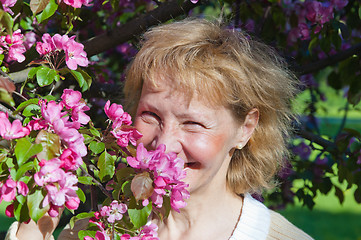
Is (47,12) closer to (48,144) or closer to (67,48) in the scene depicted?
(67,48)

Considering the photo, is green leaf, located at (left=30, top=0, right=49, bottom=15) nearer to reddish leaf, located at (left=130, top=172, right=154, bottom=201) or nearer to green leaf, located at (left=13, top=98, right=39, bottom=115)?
green leaf, located at (left=13, top=98, right=39, bottom=115)

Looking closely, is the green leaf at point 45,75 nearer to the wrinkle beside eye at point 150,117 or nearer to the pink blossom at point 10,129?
the pink blossom at point 10,129

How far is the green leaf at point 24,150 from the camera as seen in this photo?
3.91ft

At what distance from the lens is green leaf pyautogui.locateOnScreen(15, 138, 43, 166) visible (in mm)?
1192

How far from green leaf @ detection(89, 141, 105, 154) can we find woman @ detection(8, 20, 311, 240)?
0.34 m

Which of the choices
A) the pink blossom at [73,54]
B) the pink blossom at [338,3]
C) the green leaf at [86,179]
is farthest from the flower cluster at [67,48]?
the pink blossom at [338,3]

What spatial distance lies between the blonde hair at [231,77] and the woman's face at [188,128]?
0.04 metres

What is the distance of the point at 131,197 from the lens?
1.44 metres

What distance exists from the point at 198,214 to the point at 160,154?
2.38 feet

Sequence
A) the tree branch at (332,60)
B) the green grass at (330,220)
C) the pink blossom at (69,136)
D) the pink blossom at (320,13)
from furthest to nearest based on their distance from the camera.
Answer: the green grass at (330,220)
the tree branch at (332,60)
the pink blossom at (320,13)
the pink blossom at (69,136)

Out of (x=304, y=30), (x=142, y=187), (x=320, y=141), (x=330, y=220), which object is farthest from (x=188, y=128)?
(x=330, y=220)

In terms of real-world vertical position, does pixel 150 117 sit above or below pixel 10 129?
below

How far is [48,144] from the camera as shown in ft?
4.12

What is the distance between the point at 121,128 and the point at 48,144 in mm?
357
